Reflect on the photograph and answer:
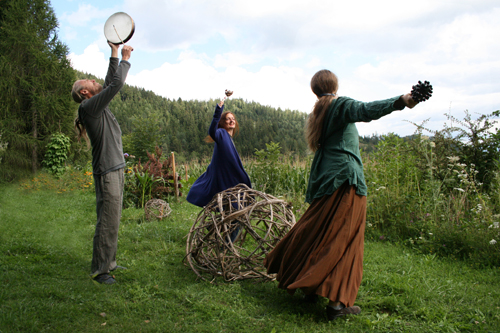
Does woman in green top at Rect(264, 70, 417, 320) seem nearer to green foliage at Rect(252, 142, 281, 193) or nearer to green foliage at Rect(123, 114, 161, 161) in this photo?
green foliage at Rect(252, 142, 281, 193)

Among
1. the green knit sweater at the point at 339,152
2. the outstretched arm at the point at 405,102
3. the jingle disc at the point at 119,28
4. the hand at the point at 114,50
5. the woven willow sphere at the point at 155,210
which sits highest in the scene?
the jingle disc at the point at 119,28

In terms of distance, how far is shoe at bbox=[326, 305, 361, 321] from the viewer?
2783mm

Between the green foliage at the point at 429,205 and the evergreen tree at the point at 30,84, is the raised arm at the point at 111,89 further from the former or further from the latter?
the evergreen tree at the point at 30,84

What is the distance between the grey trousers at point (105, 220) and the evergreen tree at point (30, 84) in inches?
474

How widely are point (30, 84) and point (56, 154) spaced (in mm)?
3271

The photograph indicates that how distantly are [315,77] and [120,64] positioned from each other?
2.11m

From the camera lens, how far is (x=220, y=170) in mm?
4547

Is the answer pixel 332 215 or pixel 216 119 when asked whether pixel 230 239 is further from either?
pixel 216 119

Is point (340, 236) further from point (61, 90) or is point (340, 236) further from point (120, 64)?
point (61, 90)

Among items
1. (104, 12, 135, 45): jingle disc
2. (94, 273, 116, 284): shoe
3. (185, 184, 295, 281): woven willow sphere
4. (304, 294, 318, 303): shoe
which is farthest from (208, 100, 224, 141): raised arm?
(304, 294, 318, 303): shoe

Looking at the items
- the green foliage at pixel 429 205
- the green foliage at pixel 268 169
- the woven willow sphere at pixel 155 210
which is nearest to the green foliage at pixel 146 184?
the woven willow sphere at pixel 155 210

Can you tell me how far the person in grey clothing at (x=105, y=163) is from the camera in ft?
11.5

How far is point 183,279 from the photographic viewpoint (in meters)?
3.72

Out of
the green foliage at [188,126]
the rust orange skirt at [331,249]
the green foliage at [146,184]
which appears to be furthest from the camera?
the green foliage at [188,126]
